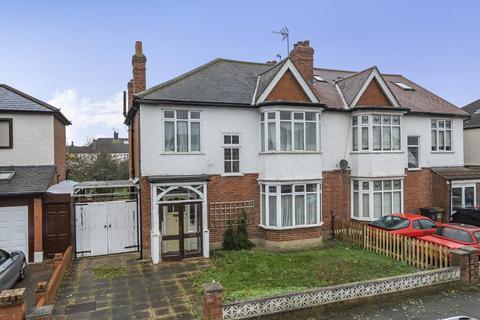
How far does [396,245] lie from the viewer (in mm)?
12508

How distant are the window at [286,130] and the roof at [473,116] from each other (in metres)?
15.2

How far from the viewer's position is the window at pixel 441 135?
18.5 meters

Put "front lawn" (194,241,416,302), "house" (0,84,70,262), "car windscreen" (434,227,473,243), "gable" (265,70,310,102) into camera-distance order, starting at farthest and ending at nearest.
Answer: "gable" (265,70,310,102)
"house" (0,84,70,262)
"car windscreen" (434,227,473,243)
"front lawn" (194,241,416,302)

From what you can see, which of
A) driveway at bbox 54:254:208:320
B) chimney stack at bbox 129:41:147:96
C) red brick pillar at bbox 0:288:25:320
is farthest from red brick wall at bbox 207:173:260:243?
red brick pillar at bbox 0:288:25:320

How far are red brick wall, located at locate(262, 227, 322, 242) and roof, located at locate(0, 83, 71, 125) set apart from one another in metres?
11.4

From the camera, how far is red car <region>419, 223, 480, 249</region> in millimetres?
11594

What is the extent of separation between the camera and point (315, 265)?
460 inches

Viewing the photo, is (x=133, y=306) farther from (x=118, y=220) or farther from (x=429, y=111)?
(x=429, y=111)

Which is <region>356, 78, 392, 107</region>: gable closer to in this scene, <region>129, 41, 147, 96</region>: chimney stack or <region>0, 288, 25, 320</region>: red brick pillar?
<region>129, 41, 147, 96</region>: chimney stack

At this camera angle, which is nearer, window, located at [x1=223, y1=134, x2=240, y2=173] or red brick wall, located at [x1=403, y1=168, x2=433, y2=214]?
window, located at [x1=223, y1=134, x2=240, y2=173]

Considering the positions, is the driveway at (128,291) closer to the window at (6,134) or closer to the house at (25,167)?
the house at (25,167)

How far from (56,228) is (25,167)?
132 inches

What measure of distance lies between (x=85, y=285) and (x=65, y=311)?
186cm

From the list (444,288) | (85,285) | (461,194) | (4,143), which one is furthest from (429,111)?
(4,143)
